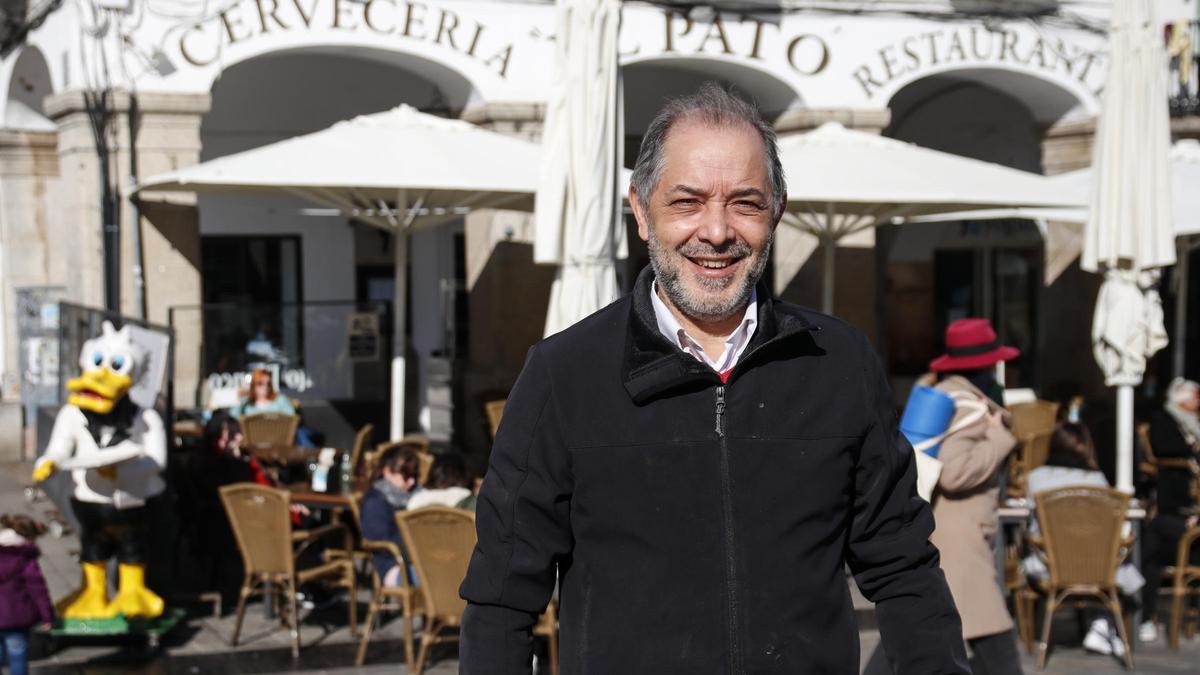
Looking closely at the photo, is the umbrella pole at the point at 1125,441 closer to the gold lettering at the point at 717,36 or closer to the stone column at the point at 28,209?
the gold lettering at the point at 717,36

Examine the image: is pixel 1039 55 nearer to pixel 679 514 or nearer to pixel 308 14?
pixel 308 14

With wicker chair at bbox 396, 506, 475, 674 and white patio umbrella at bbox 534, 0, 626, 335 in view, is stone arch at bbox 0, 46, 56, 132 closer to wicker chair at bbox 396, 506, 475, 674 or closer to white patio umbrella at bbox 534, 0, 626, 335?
white patio umbrella at bbox 534, 0, 626, 335

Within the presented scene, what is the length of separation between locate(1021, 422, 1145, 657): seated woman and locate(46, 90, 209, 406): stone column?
6646 mm

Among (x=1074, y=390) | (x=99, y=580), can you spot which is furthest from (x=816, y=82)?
(x=99, y=580)

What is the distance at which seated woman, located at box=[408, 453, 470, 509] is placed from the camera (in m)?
6.88

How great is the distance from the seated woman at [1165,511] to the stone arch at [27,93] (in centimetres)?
1059

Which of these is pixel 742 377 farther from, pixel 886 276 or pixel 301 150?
pixel 886 276

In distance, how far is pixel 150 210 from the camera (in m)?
11.4

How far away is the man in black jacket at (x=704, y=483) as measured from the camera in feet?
7.31

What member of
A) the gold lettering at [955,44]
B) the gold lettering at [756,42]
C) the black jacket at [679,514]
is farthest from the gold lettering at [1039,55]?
the black jacket at [679,514]

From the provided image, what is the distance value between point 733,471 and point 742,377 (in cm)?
15

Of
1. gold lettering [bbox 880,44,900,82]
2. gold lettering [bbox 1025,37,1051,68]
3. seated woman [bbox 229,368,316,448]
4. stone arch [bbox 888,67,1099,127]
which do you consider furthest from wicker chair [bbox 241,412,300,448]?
gold lettering [bbox 1025,37,1051,68]

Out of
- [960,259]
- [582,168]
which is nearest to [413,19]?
[582,168]

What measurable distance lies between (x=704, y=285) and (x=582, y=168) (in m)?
4.39
